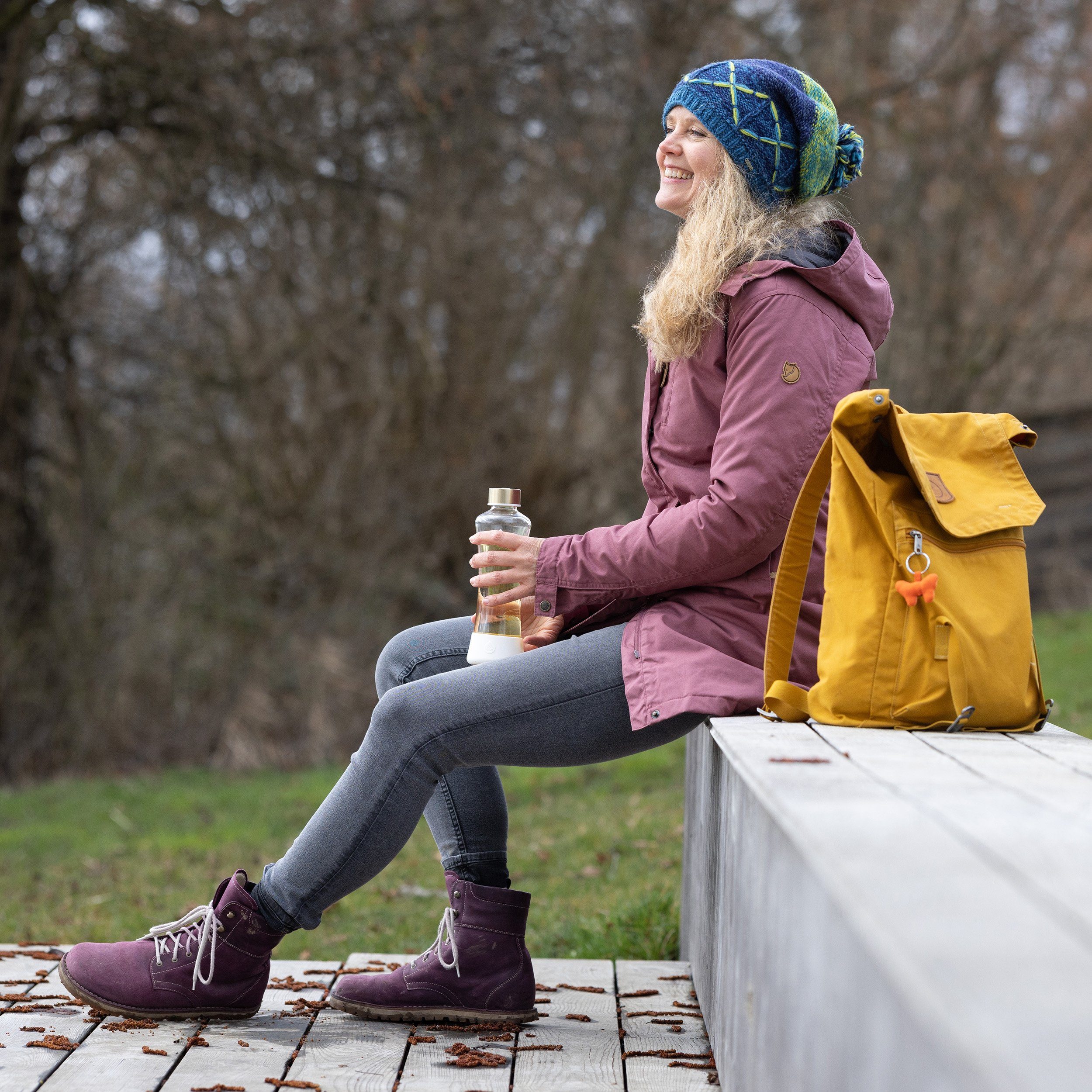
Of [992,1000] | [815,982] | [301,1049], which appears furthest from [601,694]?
[992,1000]

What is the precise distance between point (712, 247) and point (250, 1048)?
66.1 inches

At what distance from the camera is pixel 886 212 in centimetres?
1047

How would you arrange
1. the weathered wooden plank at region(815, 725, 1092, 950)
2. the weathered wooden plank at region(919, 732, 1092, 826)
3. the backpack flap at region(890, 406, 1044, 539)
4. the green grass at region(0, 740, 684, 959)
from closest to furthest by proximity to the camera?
the weathered wooden plank at region(815, 725, 1092, 950) → the weathered wooden plank at region(919, 732, 1092, 826) → the backpack flap at region(890, 406, 1044, 539) → the green grass at region(0, 740, 684, 959)

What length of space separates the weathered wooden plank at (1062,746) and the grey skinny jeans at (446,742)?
22.2 inches

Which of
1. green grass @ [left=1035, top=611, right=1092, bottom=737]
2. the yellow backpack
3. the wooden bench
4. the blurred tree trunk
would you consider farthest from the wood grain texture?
the blurred tree trunk

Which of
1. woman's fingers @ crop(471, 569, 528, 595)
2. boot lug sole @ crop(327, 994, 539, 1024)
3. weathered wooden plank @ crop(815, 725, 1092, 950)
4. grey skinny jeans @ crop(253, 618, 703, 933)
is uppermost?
woman's fingers @ crop(471, 569, 528, 595)

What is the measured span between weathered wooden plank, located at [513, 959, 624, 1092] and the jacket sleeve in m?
0.85

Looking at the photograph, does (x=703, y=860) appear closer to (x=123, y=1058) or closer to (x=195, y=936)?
(x=195, y=936)

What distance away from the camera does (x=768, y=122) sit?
2.53 meters

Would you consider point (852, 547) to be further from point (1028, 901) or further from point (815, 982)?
point (1028, 901)

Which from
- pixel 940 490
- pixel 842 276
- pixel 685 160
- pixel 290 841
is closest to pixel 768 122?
pixel 685 160

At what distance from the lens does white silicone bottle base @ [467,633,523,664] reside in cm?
260

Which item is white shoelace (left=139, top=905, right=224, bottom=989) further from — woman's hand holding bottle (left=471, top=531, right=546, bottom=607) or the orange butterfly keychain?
the orange butterfly keychain

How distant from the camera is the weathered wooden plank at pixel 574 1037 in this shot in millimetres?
2305
